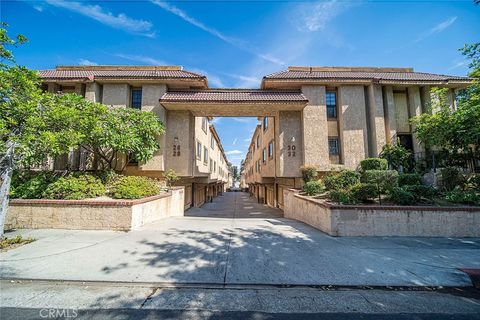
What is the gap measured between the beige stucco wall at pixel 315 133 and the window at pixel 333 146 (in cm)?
87

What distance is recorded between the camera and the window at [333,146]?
45.4ft

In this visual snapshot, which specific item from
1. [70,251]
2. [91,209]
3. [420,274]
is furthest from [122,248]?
[420,274]

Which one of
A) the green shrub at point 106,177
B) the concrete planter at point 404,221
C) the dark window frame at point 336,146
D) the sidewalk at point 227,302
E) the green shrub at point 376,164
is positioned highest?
the dark window frame at point 336,146

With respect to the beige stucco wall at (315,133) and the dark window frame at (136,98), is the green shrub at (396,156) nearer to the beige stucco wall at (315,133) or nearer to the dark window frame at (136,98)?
the beige stucco wall at (315,133)

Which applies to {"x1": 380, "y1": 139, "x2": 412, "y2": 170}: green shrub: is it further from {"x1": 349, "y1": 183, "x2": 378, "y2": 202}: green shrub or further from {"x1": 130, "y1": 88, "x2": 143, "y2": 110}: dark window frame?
{"x1": 130, "y1": 88, "x2": 143, "y2": 110}: dark window frame

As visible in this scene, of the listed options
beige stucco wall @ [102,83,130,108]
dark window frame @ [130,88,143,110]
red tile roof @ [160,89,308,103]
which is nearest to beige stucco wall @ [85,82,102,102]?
beige stucco wall @ [102,83,130,108]

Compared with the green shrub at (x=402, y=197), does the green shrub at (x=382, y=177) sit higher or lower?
higher

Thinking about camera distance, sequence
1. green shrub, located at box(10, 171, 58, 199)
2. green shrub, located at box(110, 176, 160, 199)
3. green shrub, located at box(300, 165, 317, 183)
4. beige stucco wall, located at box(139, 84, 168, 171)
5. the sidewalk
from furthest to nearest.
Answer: beige stucco wall, located at box(139, 84, 168, 171), green shrub, located at box(300, 165, 317, 183), green shrub, located at box(110, 176, 160, 199), green shrub, located at box(10, 171, 58, 199), the sidewalk

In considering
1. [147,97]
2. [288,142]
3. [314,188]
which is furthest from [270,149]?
[147,97]

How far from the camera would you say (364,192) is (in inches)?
314

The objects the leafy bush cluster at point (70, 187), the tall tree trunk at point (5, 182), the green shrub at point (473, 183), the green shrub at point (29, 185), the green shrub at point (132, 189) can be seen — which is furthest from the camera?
the green shrub at point (473, 183)

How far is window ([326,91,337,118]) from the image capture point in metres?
14.1

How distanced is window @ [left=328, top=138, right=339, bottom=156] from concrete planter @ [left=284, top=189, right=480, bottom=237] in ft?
22.9

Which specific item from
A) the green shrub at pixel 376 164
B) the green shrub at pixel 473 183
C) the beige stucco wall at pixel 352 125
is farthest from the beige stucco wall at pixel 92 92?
the green shrub at pixel 473 183
